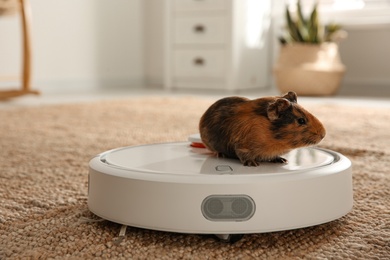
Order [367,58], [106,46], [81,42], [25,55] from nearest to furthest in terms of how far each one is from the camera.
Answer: [25,55], [367,58], [81,42], [106,46]

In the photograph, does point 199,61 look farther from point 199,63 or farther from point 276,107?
point 276,107

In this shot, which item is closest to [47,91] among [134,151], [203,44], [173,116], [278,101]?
[203,44]

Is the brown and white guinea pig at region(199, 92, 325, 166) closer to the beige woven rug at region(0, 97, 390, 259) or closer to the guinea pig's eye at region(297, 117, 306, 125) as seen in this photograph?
the guinea pig's eye at region(297, 117, 306, 125)

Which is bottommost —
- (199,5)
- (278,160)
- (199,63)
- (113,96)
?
(113,96)

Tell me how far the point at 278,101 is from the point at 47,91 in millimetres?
2628

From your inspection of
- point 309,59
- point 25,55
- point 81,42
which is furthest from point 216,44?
point 25,55

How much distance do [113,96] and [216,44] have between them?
26.9 inches

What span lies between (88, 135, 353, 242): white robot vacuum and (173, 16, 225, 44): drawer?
2.54 m

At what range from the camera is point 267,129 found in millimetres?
720

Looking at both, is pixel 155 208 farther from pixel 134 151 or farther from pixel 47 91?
pixel 47 91

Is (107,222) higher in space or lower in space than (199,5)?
lower

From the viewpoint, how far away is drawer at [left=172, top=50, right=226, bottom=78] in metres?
3.26

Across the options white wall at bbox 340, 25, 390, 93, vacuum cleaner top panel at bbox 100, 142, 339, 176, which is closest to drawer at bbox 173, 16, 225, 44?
white wall at bbox 340, 25, 390, 93

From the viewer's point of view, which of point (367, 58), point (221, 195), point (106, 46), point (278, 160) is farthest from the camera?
point (106, 46)
